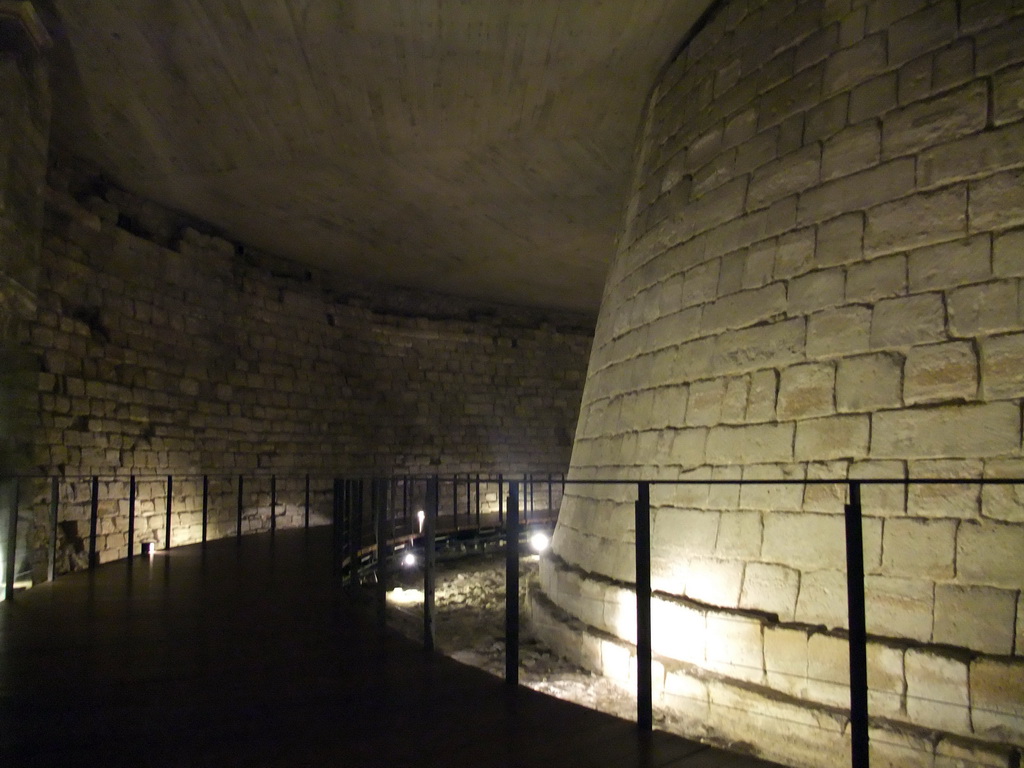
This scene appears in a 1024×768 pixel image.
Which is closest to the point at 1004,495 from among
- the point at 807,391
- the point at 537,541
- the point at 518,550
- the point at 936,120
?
the point at 807,391

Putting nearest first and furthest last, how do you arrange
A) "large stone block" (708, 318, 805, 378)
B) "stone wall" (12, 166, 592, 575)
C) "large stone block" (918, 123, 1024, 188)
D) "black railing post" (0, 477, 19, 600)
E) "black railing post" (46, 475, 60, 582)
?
"large stone block" (918, 123, 1024, 188), "large stone block" (708, 318, 805, 378), "black railing post" (0, 477, 19, 600), "black railing post" (46, 475, 60, 582), "stone wall" (12, 166, 592, 575)

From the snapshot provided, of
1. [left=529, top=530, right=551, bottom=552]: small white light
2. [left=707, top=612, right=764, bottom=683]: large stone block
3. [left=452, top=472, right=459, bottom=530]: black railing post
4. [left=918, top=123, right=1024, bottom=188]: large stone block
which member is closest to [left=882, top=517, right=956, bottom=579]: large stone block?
[left=707, top=612, right=764, bottom=683]: large stone block

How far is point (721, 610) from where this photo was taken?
3230 mm

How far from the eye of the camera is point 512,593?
2.62m

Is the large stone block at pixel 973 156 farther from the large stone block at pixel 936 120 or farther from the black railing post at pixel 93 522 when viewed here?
the black railing post at pixel 93 522

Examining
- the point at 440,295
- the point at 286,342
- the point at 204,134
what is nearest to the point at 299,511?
the point at 286,342

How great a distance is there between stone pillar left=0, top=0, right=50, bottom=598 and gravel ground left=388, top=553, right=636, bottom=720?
3.21 m

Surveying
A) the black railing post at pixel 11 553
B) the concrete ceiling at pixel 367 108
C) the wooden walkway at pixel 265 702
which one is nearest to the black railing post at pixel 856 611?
the wooden walkway at pixel 265 702

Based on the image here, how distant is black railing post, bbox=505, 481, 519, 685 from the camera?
257 centimetres

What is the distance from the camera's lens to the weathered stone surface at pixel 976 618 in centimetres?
237

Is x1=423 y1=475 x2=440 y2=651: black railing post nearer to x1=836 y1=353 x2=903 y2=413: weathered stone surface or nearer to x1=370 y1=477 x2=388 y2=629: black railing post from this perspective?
x1=370 y1=477 x2=388 y2=629: black railing post

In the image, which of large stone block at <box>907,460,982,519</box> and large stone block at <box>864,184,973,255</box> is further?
large stone block at <box>864,184,973,255</box>

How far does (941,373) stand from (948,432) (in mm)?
→ 253

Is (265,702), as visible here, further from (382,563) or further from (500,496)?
Result: (500,496)
